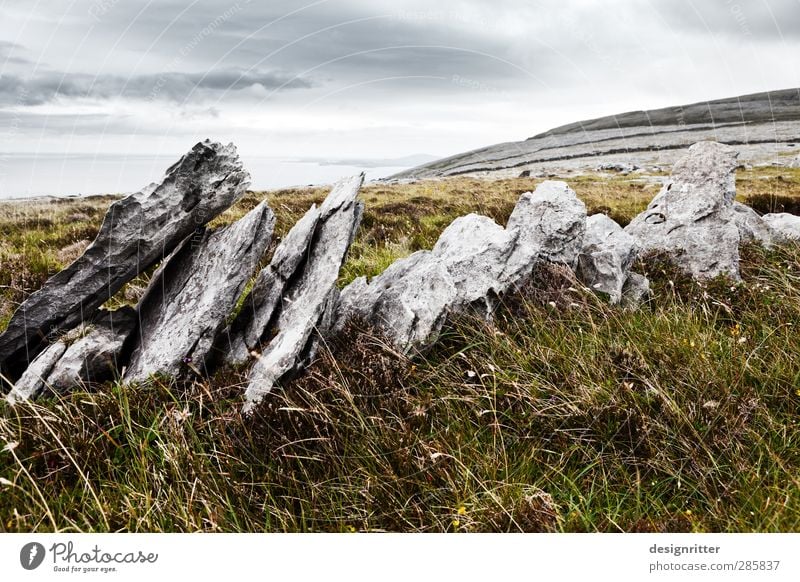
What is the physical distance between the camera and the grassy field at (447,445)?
322cm

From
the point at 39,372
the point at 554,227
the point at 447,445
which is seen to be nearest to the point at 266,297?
the point at 39,372

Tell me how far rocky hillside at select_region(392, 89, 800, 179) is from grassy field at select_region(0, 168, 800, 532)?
1547 inches

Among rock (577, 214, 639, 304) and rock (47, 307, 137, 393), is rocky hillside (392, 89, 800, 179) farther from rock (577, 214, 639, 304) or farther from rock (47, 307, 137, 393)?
rock (47, 307, 137, 393)

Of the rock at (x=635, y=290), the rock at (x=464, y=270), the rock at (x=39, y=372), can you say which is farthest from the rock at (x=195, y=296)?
the rock at (x=635, y=290)

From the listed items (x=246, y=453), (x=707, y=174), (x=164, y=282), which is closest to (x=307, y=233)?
(x=164, y=282)

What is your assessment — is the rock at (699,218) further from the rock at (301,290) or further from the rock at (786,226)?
the rock at (301,290)

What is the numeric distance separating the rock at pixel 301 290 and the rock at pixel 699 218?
5252 mm

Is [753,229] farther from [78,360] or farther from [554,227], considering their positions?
[78,360]

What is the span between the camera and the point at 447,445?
3.64 meters

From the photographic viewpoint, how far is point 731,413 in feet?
12.2

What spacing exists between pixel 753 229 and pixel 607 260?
4936 mm

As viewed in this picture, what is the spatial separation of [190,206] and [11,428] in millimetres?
2419

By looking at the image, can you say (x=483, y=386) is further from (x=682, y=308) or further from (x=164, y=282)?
(x=164, y=282)
